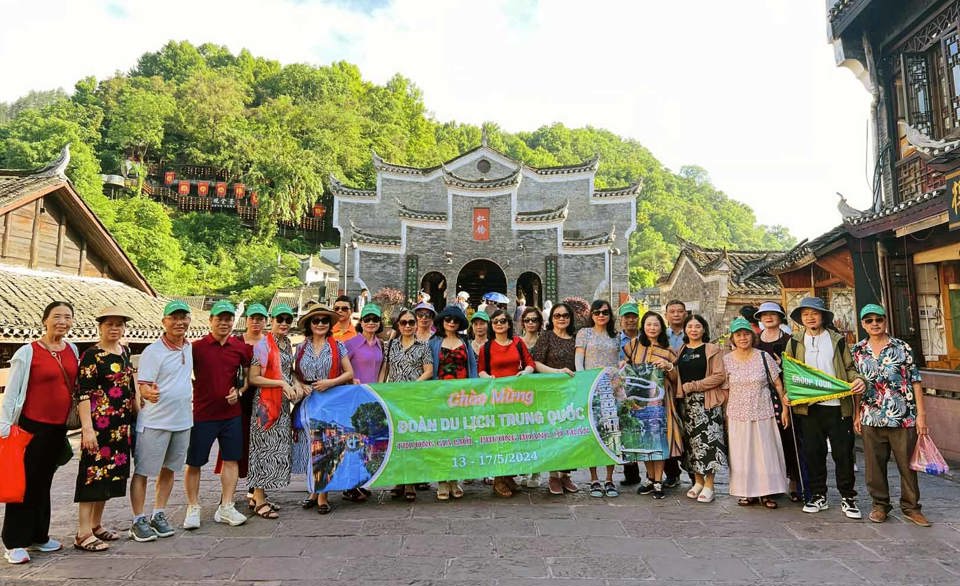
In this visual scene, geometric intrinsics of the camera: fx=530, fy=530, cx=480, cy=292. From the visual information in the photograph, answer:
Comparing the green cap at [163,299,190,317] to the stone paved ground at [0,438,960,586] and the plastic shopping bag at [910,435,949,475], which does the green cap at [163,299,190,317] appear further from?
the plastic shopping bag at [910,435,949,475]

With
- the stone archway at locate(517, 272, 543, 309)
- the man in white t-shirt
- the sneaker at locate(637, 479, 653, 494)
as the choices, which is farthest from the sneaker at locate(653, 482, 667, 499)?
the stone archway at locate(517, 272, 543, 309)

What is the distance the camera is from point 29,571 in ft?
10.5

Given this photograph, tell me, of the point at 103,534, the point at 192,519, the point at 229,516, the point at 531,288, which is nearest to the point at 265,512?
the point at 229,516

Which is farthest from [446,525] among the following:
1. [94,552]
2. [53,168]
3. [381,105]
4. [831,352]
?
[381,105]

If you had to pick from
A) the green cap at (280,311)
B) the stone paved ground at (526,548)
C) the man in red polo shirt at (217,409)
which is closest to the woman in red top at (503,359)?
the stone paved ground at (526,548)

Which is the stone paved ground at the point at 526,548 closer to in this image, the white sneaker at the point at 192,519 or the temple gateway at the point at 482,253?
the white sneaker at the point at 192,519

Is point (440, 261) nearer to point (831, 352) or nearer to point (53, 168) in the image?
point (53, 168)

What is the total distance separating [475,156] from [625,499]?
25.0 meters

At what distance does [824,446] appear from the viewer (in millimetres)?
4281

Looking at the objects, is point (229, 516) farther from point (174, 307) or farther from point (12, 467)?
point (174, 307)

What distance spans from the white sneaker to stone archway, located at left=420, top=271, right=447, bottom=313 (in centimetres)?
1924

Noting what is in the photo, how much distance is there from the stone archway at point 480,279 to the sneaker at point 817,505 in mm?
19262

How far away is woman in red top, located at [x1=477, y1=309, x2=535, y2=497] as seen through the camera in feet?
15.7

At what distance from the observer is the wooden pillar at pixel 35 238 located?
8.41 metres
